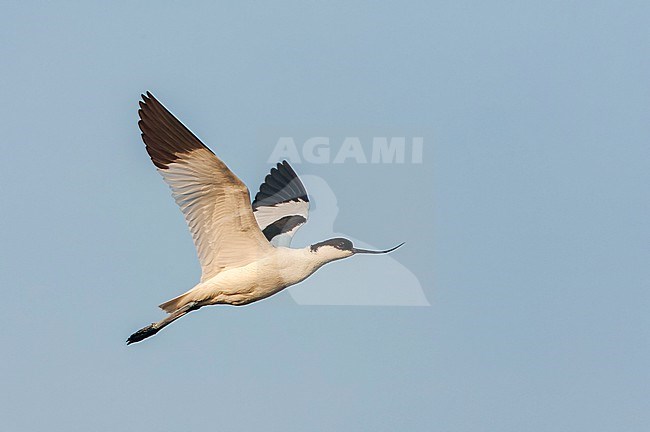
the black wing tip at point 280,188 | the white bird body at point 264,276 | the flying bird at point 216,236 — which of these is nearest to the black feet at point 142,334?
the flying bird at point 216,236

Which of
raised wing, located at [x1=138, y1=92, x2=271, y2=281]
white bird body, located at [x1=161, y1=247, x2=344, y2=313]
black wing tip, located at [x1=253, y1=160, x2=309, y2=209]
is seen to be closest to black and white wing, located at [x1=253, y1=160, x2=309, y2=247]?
black wing tip, located at [x1=253, y1=160, x2=309, y2=209]

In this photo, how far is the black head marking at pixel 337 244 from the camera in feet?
74.0

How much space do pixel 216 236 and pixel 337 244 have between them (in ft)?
5.83

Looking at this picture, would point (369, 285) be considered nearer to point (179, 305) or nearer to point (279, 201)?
point (279, 201)

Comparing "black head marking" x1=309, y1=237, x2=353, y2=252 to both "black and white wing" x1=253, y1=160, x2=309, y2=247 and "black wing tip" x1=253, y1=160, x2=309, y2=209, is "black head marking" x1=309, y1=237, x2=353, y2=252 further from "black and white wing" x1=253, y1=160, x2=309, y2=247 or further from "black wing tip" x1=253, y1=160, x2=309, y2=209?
"black wing tip" x1=253, y1=160, x2=309, y2=209

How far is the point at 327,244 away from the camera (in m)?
22.5

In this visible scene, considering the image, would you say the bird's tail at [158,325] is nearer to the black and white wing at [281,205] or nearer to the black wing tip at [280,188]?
the black and white wing at [281,205]

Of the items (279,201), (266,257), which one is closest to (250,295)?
(266,257)

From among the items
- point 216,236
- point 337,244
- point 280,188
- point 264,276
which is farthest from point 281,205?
point 264,276

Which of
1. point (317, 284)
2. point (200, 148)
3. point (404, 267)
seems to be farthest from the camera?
point (404, 267)

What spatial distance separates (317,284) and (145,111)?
399cm

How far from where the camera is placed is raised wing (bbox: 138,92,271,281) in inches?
864

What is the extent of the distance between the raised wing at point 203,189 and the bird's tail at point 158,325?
79cm

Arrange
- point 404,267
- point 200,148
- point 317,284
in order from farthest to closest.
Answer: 1. point 404,267
2. point 317,284
3. point 200,148
